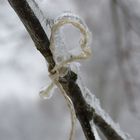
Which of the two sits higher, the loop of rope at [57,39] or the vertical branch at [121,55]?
the vertical branch at [121,55]

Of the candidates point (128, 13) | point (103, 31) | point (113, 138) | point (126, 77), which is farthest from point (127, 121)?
point (113, 138)

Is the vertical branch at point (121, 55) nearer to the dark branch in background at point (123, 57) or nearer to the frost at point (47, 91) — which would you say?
the dark branch in background at point (123, 57)

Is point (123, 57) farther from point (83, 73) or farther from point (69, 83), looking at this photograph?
point (69, 83)

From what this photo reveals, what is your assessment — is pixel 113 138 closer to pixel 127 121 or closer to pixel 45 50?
pixel 45 50

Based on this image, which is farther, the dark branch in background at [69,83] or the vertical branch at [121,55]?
the vertical branch at [121,55]

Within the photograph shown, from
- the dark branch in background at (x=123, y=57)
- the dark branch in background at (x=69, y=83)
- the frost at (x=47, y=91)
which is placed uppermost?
the dark branch in background at (x=123, y=57)

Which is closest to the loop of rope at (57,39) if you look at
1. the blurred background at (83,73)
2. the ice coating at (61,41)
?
the ice coating at (61,41)

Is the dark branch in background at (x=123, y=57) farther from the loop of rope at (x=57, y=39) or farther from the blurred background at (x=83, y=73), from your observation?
the loop of rope at (x=57, y=39)

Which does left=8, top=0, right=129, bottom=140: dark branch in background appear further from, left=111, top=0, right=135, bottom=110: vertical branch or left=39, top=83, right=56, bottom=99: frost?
left=111, top=0, right=135, bottom=110: vertical branch
